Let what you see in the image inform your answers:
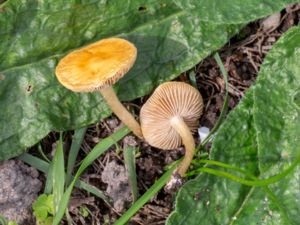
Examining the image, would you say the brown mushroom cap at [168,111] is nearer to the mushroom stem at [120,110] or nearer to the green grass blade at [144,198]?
the mushroom stem at [120,110]

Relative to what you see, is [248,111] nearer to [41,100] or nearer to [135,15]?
[135,15]

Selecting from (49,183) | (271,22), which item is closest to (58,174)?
(49,183)

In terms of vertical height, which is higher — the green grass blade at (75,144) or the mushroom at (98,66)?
the mushroom at (98,66)

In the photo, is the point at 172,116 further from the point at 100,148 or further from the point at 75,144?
the point at 75,144

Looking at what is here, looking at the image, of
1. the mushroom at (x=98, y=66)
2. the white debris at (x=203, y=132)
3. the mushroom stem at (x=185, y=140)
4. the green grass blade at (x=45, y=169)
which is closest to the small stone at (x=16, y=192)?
the green grass blade at (x=45, y=169)

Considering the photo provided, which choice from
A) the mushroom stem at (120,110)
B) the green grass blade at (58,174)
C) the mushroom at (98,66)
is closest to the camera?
the mushroom at (98,66)

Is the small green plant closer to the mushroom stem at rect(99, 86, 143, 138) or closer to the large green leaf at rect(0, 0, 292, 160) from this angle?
the large green leaf at rect(0, 0, 292, 160)
